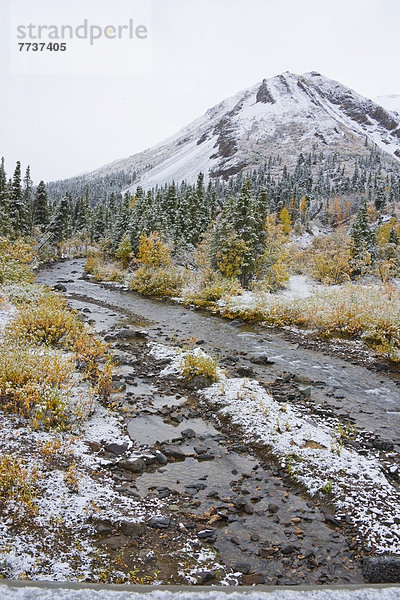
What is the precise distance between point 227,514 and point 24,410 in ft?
15.5

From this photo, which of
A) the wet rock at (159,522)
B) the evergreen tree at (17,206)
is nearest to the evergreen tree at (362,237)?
the evergreen tree at (17,206)

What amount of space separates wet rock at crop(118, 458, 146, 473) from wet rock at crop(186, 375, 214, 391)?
442 cm

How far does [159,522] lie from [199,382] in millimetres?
6292

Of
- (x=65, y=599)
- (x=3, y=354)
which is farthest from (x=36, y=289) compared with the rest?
(x=65, y=599)

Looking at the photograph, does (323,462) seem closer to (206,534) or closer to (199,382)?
(206,534)

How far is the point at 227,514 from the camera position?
6547 mm

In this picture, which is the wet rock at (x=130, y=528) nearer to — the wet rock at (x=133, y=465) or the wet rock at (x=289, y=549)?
the wet rock at (x=133, y=465)

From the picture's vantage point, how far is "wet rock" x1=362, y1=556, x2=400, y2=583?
5223mm

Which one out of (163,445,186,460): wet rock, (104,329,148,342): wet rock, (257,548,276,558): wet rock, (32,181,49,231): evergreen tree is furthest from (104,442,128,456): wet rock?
(32,181,49,231): evergreen tree

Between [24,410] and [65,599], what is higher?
[65,599]

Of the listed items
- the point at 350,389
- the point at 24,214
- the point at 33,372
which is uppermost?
the point at 24,214

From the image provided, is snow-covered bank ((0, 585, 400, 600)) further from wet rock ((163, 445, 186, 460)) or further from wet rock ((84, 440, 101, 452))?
wet rock ((163, 445, 186, 460))

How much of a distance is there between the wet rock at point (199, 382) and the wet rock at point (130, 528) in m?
6.31

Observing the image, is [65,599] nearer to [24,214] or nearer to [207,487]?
[207,487]
